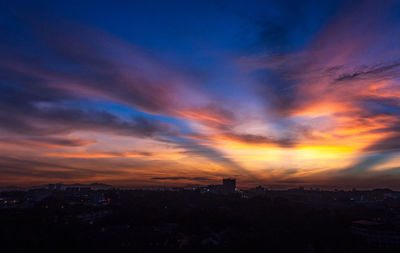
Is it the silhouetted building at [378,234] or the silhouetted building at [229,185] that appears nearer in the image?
the silhouetted building at [378,234]

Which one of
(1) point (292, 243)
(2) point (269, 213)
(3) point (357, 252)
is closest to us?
(3) point (357, 252)

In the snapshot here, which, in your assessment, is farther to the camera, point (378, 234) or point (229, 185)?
point (229, 185)

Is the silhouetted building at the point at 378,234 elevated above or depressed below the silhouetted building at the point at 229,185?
below

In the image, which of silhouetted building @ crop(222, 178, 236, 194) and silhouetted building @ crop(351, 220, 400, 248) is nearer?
silhouetted building @ crop(351, 220, 400, 248)

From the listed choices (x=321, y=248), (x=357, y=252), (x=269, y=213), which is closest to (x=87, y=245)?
(x=321, y=248)

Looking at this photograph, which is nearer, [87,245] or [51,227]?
[87,245]

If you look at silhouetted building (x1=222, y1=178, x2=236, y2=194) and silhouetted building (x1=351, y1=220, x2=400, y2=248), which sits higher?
silhouetted building (x1=222, y1=178, x2=236, y2=194)

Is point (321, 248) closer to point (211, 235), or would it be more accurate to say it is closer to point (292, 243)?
point (292, 243)

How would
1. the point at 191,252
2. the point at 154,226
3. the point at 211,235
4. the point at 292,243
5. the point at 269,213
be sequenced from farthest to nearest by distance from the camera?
1. the point at 269,213
2. the point at 154,226
3. the point at 211,235
4. the point at 292,243
5. the point at 191,252

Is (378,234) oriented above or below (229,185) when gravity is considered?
below

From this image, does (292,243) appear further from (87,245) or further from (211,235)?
(87,245)
